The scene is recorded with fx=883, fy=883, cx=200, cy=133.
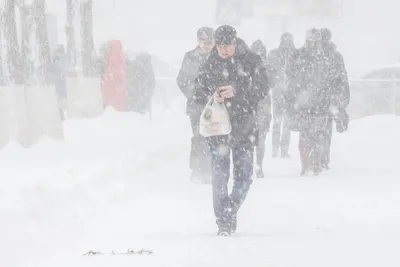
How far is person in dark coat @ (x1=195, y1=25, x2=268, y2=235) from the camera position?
710 cm

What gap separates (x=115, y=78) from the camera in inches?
786

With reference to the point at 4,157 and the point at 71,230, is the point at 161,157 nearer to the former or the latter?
the point at 4,157

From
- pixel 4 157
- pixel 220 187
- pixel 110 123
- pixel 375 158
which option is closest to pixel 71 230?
pixel 220 187

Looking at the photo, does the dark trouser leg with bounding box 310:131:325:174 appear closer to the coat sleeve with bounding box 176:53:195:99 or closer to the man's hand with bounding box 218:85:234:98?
the coat sleeve with bounding box 176:53:195:99

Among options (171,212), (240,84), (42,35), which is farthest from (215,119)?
(42,35)

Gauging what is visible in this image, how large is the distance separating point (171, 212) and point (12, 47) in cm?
624

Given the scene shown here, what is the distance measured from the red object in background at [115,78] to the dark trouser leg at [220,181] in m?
12.6

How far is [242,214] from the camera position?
8.33m

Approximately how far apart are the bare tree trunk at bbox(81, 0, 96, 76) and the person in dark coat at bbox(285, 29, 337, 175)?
9053 mm

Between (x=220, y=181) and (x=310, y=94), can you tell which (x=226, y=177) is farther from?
(x=310, y=94)

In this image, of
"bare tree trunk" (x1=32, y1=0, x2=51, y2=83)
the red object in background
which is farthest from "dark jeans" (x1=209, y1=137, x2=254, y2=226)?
the red object in background

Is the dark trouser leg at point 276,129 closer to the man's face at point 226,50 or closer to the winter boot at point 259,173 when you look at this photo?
the winter boot at point 259,173

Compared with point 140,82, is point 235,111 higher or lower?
higher

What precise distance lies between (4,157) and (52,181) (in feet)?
9.66
